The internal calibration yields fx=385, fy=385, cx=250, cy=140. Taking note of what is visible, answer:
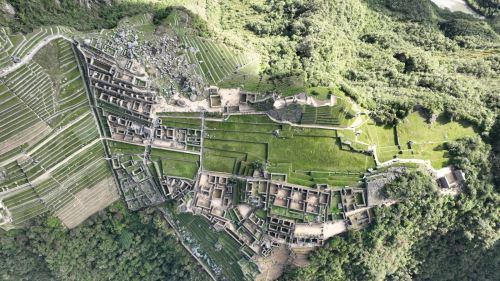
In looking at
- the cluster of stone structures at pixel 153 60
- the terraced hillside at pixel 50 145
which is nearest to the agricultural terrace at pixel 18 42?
the terraced hillside at pixel 50 145

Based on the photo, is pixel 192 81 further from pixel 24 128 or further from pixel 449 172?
pixel 449 172

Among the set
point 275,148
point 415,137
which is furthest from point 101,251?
point 415,137

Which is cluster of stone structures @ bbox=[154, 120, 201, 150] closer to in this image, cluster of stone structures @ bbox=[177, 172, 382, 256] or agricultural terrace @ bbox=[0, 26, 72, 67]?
cluster of stone structures @ bbox=[177, 172, 382, 256]

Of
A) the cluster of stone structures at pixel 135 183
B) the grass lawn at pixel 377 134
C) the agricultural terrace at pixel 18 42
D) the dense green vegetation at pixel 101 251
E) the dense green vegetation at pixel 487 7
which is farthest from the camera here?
the dense green vegetation at pixel 487 7

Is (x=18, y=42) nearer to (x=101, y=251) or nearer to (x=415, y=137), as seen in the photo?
(x=101, y=251)

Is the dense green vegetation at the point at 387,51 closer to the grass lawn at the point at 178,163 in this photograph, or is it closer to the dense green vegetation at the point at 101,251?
the grass lawn at the point at 178,163

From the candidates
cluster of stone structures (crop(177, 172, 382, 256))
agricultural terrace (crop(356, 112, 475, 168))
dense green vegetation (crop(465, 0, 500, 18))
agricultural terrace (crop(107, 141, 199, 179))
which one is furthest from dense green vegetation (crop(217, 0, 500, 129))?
agricultural terrace (crop(107, 141, 199, 179))

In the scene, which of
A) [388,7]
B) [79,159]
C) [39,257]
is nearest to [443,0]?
[388,7]
